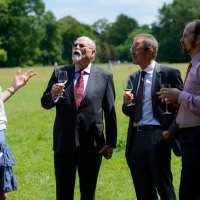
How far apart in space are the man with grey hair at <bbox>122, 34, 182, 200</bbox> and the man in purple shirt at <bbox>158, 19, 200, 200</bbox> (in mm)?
448

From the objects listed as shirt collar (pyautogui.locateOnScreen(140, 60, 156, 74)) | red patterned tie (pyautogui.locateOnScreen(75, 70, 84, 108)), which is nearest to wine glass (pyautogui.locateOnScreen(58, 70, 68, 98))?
red patterned tie (pyautogui.locateOnScreen(75, 70, 84, 108))

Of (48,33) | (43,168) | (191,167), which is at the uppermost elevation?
(191,167)

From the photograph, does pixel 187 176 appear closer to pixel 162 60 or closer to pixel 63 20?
pixel 162 60

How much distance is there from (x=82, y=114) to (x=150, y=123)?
897 millimetres

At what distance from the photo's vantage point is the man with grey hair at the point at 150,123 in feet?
20.1

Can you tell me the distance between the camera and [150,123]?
6.18m

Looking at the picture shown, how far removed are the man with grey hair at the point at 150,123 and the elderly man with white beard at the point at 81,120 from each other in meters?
Result: 0.43

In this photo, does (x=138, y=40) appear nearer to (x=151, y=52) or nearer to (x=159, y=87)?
(x=151, y=52)

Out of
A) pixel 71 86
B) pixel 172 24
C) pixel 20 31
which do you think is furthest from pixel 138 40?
pixel 172 24

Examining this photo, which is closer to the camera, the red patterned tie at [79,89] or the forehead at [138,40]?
the forehead at [138,40]

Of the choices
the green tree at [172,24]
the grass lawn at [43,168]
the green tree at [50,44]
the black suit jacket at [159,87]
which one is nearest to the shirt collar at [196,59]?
the black suit jacket at [159,87]

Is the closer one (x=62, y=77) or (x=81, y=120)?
(x=62, y=77)

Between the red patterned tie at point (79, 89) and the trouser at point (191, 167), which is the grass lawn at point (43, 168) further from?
the trouser at point (191, 167)

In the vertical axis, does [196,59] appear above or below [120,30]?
above
